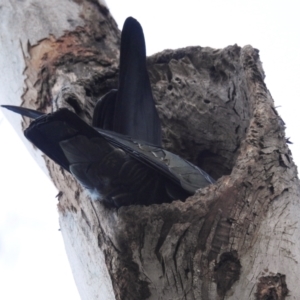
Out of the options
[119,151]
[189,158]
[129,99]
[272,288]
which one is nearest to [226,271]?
[272,288]

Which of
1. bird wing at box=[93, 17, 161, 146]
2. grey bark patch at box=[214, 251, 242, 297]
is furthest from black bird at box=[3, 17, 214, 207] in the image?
grey bark patch at box=[214, 251, 242, 297]

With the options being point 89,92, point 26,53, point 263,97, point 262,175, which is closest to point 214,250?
point 262,175

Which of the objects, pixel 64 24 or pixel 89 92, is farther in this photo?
pixel 64 24

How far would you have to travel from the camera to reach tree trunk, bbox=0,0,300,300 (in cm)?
126

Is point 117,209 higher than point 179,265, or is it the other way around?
point 117,209

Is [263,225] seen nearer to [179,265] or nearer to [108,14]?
[179,265]

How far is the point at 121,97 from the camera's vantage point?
1.73 m

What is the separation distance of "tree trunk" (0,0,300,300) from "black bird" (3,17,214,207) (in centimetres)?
7

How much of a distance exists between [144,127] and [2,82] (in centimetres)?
59

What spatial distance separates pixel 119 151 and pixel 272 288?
404 mm

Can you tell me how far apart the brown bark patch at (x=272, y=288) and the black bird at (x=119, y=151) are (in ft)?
0.97

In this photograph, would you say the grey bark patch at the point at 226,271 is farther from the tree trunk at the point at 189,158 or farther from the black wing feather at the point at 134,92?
the black wing feather at the point at 134,92

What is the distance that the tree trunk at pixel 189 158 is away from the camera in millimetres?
1257

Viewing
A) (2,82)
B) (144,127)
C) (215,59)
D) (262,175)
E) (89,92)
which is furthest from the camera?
(2,82)
